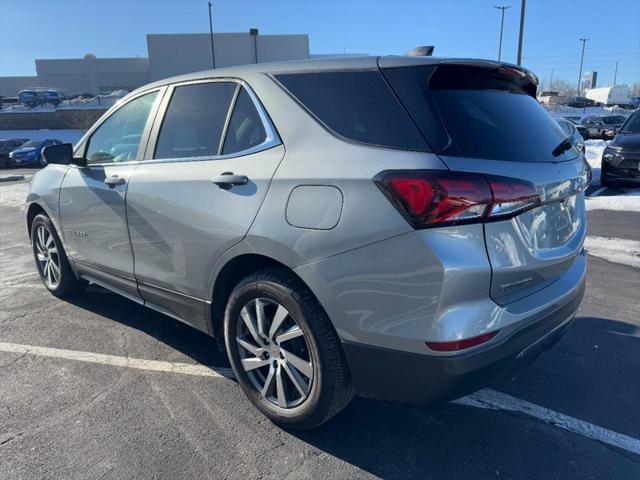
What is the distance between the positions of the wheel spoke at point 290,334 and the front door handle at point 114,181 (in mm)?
1664

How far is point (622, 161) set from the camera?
33.3 feet

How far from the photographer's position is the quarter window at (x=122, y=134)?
11.5 feet

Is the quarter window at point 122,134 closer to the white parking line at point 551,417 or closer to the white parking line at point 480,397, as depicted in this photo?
the white parking line at point 480,397

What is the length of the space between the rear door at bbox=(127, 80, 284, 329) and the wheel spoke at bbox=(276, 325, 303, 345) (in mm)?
531

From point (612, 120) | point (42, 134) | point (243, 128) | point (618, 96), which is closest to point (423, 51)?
point (243, 128)

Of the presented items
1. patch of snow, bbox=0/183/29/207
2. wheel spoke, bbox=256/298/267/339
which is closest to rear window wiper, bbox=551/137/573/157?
wheel spoke, bbox=256/298/267/339

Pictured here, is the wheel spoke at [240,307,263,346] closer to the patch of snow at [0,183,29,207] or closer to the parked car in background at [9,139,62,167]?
the patch of snow at [0,183,29,207]

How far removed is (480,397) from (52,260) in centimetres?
389

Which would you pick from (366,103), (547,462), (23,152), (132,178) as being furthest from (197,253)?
(23,152)

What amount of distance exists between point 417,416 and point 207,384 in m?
1.32

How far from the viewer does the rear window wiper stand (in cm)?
254

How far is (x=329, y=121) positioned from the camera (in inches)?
94.5

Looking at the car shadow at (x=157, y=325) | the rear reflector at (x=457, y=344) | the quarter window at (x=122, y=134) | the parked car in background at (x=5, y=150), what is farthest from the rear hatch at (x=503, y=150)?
the parked car in background at (x=5, y=150)

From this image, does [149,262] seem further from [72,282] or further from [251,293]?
[72,282]
